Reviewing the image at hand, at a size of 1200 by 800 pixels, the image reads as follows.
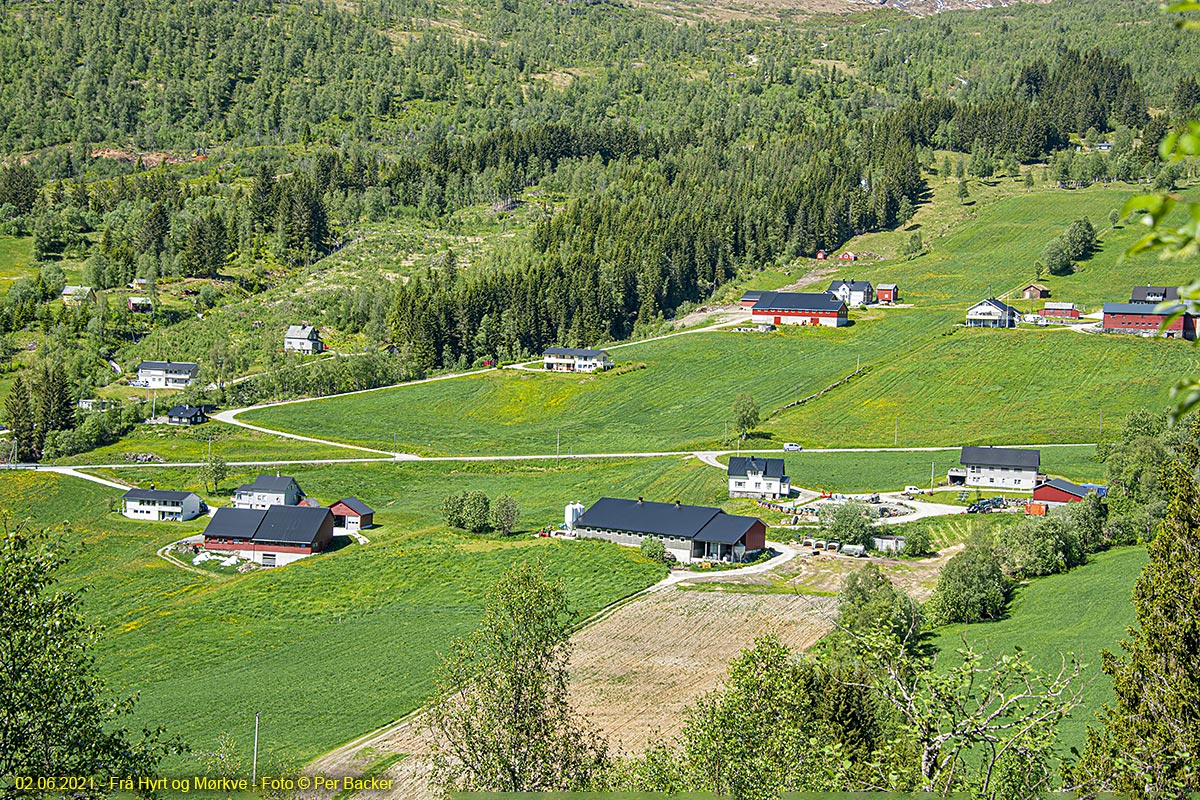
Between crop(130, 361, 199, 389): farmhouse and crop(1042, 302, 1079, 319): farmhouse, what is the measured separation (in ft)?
380

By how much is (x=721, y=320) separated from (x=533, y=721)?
459 feet

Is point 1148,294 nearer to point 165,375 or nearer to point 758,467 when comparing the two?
point 758,467

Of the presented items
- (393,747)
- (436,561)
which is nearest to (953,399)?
(436,561)

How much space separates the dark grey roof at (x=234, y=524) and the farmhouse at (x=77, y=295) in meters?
97.2

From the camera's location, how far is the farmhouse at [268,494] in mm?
88125

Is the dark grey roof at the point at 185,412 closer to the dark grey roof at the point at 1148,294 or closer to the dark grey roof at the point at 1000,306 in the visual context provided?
the dark grey roof at the point at 1000,306

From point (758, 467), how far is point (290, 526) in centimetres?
3855

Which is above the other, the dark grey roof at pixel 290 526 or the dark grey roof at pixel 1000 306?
the dark grey roof at pixel 1000 306

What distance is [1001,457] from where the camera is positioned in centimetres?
8531

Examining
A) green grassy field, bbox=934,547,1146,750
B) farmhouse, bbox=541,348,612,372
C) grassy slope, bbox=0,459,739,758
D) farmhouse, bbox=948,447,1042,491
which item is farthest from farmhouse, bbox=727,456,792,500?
farmhouse, bbox=541,348,612,372

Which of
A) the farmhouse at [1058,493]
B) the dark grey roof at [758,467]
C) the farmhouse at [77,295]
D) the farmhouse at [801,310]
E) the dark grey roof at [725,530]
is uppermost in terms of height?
the farmhouse at [801,310]

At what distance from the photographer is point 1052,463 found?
88312 millimetres

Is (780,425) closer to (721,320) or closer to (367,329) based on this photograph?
(721,320)

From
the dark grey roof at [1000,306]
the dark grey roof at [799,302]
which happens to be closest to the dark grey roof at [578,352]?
the dark grey roof at [799,302]
